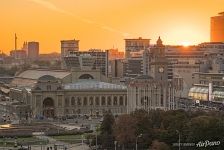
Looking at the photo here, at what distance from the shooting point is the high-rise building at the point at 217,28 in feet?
504

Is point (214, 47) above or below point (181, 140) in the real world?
above

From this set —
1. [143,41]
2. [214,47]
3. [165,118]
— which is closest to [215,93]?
[165,118]

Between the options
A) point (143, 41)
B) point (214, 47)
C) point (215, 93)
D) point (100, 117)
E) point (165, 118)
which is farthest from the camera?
point (143, 41)

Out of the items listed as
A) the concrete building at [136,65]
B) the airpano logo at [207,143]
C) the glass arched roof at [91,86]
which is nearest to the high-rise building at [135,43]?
the concrete building at [136,65]

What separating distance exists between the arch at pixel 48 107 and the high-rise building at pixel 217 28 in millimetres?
72589

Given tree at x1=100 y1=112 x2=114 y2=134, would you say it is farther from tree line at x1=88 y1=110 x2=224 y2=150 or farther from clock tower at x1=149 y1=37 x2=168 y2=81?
clock tower at x1=149 y1=37 x2=168 y2=81

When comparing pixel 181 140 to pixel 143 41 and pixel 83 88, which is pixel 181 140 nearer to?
pixel 83 88

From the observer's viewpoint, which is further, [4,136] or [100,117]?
[100,117]

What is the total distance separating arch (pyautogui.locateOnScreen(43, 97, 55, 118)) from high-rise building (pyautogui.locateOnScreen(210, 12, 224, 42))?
72.6 m

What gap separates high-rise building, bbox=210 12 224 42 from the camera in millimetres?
153625

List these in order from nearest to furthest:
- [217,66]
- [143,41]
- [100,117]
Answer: [100,117] → [217,66] → [143,41]

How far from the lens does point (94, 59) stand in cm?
12125

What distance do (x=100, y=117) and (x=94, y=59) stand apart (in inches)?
1352

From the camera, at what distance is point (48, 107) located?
88312 mm
